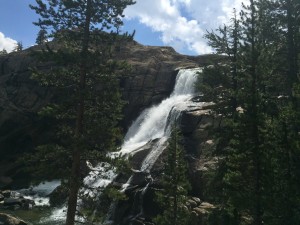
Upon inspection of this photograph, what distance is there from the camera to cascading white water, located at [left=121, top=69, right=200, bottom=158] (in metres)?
52.8

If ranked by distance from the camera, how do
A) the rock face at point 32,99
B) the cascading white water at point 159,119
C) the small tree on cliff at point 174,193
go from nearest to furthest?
the small tree on cliff at point 174,193
the cascading white water at point 159,119
the rock face at point 32,99

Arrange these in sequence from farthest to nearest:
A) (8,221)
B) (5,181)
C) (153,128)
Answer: (5,181) → (153,128) → (8,221)

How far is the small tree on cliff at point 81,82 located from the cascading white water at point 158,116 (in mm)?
27299

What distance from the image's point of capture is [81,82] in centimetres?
2161

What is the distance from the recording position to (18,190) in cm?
5619

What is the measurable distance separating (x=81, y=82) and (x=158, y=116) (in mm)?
35532

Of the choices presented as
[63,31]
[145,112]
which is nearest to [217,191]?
[63,31]

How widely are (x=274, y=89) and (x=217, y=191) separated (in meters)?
9.06

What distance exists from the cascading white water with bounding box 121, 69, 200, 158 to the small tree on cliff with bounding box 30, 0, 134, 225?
2730 cm

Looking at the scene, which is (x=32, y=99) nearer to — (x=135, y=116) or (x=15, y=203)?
(x=135, y=116)

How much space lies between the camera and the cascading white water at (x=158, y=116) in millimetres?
52844

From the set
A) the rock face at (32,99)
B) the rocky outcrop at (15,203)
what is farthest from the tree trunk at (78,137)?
the rock face at (32,99)

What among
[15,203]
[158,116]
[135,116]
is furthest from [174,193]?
[135,116]

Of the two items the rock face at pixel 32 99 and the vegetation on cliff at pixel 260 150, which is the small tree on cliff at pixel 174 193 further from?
the rock face at pixel 32 99
